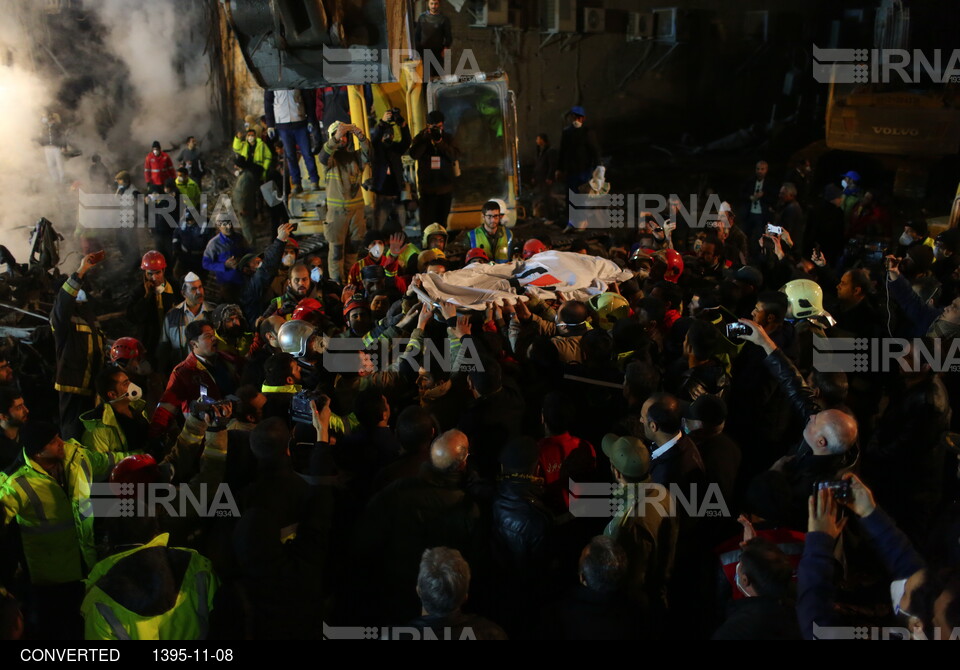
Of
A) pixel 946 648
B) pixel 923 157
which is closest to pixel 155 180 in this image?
pixel 946 648

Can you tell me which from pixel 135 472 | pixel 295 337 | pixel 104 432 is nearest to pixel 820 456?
pixel 295 337

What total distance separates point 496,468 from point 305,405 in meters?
1.21

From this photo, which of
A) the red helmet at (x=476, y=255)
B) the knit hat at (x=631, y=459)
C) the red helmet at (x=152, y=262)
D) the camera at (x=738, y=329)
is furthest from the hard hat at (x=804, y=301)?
the red helmet at (x=152, y=262)

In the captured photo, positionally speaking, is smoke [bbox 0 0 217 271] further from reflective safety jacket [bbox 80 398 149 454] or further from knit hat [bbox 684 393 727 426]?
knit hat [bbox 684 393 727 426]

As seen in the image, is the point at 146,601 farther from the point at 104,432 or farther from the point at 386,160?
the point at 386,160

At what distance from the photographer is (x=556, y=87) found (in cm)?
1661

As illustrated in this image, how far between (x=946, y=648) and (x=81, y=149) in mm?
14219

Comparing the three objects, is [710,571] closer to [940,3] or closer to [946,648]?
[946,648]

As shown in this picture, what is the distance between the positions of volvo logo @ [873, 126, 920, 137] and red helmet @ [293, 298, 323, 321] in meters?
11.1

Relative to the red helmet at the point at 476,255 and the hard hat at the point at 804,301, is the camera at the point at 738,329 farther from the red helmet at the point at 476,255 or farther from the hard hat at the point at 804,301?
the red helmet at the point at 476,255

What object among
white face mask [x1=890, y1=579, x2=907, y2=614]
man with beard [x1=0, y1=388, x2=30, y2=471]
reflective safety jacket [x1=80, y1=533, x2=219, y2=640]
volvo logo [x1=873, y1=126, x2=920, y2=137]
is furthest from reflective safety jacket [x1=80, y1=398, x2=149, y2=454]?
volvo logo [x1=873, y1=126, x2=920, y2=137]

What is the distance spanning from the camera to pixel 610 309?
6.25m

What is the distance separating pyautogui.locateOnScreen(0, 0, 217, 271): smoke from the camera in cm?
1240

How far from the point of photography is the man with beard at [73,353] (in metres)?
6.28
